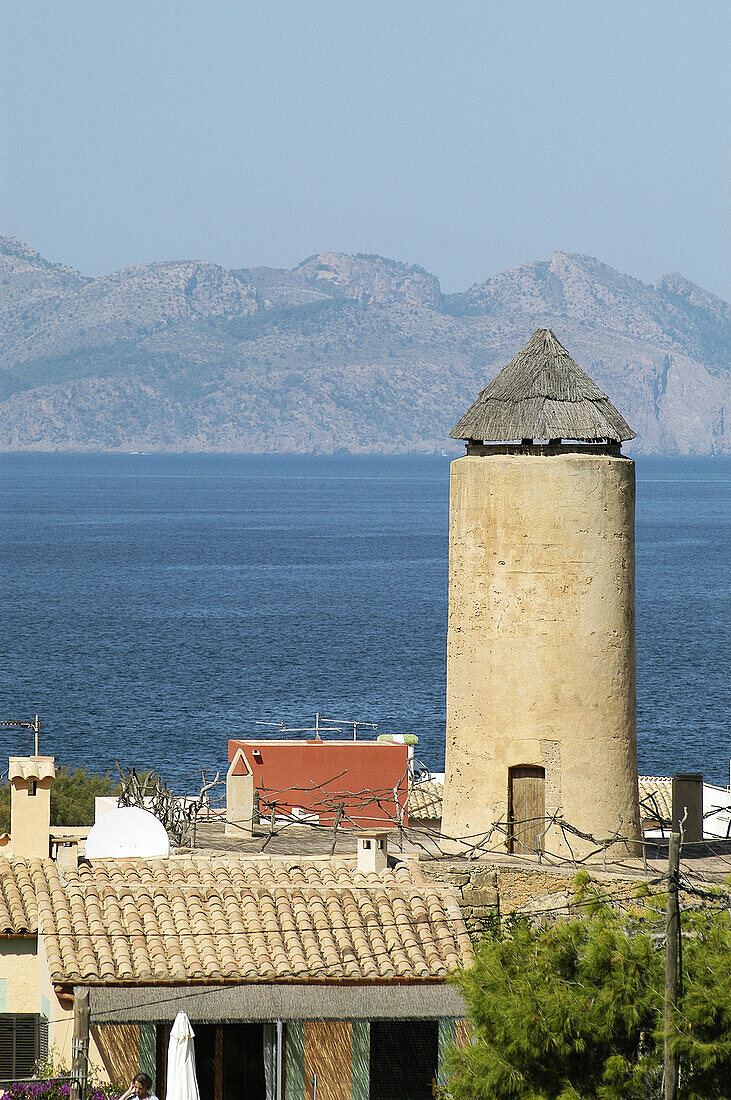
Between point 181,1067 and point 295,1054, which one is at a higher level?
point 181,1067

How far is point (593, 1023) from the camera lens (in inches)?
492

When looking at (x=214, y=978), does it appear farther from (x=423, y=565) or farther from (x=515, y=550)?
(x=423, y=565)

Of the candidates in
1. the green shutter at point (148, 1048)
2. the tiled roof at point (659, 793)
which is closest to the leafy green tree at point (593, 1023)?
the green shutter at point (148, 1048)

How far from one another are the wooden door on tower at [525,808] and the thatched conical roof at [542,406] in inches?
149

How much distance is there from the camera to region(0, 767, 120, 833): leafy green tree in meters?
36.8

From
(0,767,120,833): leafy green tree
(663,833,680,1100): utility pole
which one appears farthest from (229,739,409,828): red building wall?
(663,833,680,1100): utility pole

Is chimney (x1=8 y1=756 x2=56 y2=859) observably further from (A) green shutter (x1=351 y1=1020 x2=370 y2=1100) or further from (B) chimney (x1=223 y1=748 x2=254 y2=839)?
(A) green shutter (x1=351 y1=1020 x2=370 y2=1100)

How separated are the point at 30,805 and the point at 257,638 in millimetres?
66927

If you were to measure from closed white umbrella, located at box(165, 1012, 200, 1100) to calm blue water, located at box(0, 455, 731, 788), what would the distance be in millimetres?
37006

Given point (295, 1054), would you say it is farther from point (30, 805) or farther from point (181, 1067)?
point (30, 805)

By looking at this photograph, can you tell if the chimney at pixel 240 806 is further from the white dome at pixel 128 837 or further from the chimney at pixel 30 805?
the chimney at pixel 30 805

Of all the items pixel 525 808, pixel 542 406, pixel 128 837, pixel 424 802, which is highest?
pixel 542 406

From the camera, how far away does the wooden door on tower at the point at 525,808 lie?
19219mm

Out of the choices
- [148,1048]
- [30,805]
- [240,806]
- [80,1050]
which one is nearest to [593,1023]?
[80,1050]
